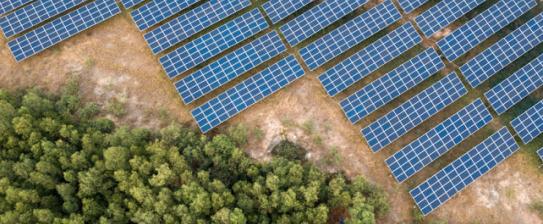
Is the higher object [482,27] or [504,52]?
[482,27]

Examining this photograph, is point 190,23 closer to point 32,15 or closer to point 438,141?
point 32,15

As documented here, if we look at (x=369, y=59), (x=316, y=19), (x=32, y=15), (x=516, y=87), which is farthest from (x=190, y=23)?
(x=516, y=87)

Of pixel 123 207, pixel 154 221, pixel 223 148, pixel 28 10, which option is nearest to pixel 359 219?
pixel 223 148

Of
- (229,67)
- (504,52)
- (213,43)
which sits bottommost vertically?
(504,52)

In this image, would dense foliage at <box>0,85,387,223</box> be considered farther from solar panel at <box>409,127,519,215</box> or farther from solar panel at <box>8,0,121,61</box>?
solar panel at <box>8,0,121,61</box>

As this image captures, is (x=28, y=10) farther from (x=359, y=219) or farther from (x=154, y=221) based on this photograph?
(x=359, y=219)

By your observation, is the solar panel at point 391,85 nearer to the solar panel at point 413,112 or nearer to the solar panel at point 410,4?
the solar panel at point 413,112
